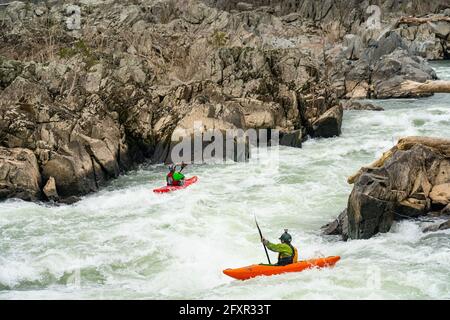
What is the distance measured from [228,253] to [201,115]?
10612 millimetres

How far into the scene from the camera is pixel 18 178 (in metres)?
18.5

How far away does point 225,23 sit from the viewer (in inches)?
2162

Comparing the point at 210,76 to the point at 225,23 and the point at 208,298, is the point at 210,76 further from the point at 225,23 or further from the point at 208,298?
the point at 225,23

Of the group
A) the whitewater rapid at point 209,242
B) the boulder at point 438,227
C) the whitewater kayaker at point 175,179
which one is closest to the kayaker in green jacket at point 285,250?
the whitewater rapid at point 209,242

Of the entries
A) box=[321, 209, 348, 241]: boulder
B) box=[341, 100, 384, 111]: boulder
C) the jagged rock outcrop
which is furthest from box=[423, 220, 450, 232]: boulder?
box=[341, 100, 384, 111]: boulder

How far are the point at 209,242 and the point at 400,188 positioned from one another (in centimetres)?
484

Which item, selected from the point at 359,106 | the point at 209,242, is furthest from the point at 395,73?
the point at 209,242

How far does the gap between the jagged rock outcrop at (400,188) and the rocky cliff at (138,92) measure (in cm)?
238

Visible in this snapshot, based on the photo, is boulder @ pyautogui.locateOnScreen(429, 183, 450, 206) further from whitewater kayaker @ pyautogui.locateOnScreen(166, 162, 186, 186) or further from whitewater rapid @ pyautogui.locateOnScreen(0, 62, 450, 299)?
whitewater kayaker @ pyautogui.locateOnScreen(166, 162, 186, 186)

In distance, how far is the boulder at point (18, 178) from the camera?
18.4 metres

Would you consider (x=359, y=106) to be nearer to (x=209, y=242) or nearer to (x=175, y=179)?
(x=175, y=179)

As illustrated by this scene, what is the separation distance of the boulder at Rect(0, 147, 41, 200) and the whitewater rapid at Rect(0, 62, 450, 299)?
1.53 ft

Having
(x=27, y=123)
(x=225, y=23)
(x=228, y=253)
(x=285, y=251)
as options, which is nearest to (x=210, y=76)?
(x=27, y=123)

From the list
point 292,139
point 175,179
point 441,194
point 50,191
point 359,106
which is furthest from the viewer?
point 359,106
